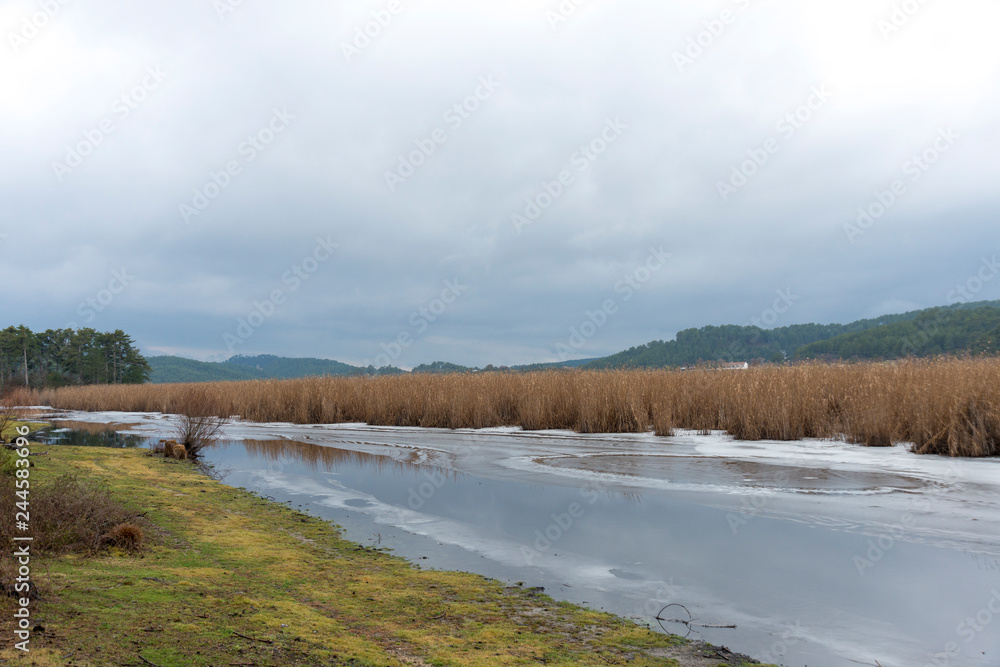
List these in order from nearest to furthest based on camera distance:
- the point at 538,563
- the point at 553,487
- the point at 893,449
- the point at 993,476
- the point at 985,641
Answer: the point at 985,641 < the point at 538,563 < the point at 993,476 < the point at 553,487 < the point at 893,449

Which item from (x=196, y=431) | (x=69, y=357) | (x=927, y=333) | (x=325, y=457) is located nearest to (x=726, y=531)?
(x=325, y=457)

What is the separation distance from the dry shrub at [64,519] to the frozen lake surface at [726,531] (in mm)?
2172

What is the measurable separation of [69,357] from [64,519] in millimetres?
71274

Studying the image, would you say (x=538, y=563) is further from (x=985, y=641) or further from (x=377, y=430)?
(x=377, y=430)

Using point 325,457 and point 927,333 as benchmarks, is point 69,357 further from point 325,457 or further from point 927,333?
point 927,333

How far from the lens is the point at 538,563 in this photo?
5.16m

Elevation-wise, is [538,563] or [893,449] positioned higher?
[893,449]

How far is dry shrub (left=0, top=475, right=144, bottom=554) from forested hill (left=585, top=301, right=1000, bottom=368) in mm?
45884

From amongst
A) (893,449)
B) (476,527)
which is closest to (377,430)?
(476,527)

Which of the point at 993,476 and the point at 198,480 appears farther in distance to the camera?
the point at 198,480

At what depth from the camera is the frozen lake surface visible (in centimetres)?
380

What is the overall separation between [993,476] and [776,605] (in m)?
6.11

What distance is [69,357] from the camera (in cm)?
6259

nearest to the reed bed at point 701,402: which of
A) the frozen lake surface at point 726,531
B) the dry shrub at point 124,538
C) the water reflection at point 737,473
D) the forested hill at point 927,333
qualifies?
the frozen lake surface at point 726,531
